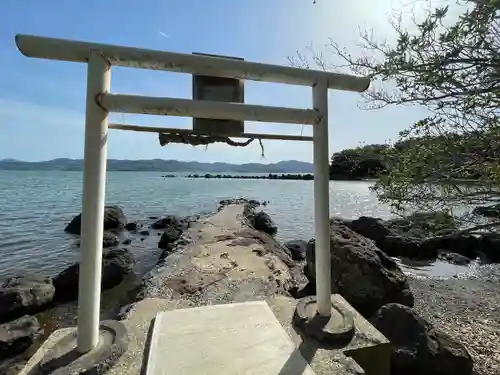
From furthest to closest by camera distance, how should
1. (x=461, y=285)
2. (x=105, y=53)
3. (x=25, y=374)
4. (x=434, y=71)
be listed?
1. (x=461, y=285)
2. (x=434, y=71)
3. (x=105, y=53)
4. (x=25, y=374)

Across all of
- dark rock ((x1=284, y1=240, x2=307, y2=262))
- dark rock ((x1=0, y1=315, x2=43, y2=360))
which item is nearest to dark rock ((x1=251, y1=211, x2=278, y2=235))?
dark rock ((x1=284, y1=240, x2=307, y2=262))

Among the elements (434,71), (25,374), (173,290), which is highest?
(434,71)

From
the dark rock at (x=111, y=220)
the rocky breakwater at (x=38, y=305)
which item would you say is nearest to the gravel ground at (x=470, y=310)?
the rocky breakwater at (x=38, y=305)

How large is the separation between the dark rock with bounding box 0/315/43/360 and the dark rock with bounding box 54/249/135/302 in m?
1.90

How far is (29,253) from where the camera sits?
39.6 feet

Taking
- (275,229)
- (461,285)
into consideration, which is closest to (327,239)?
(461,285)

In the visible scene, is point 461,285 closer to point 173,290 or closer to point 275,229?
point 173,290

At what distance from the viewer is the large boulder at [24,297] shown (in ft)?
20.8

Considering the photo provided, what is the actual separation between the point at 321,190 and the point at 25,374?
2.44m

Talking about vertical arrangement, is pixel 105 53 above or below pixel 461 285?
above

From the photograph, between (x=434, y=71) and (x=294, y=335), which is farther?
(x=434, y=71)

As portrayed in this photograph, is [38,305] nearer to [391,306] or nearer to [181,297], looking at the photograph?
[181,297]

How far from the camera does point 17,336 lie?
5238 mm

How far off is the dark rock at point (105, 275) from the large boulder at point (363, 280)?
606 centimetres
